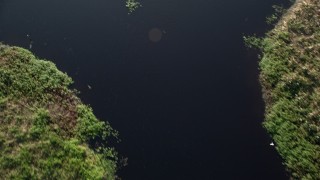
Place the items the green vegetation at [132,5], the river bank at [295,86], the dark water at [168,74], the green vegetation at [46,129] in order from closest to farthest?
the green vegetation at [46,129] → the river bank at [295,86] → the dark water at [168,74] → the green vegetation at [132,5]

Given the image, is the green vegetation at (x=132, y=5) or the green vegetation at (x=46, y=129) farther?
the green vegetation at (x=132, y=5)

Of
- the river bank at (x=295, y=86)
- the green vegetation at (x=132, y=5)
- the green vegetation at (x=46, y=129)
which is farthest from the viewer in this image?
the green vegetation at (x=132, y=5)

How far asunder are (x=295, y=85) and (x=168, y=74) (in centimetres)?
493

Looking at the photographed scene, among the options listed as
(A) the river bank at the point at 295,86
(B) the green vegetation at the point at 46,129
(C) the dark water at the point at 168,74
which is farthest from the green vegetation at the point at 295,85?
(B) the green vegetation at the point at 46,129

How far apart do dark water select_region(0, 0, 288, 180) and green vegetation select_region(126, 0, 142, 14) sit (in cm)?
33

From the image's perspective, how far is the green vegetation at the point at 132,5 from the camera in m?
20.0

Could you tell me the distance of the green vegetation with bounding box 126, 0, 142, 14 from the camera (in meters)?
20.0

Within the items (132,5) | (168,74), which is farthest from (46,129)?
(132,5)

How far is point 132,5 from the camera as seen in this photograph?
66.3 feet

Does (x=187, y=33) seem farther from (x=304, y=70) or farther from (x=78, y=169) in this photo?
(x=78, y=169)

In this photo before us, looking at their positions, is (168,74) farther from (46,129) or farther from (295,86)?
(46,129)

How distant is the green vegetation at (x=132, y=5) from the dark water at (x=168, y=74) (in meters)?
0.33

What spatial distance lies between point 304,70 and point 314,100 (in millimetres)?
1570

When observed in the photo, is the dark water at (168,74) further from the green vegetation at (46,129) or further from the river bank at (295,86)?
the green vegetation at (46,129)
